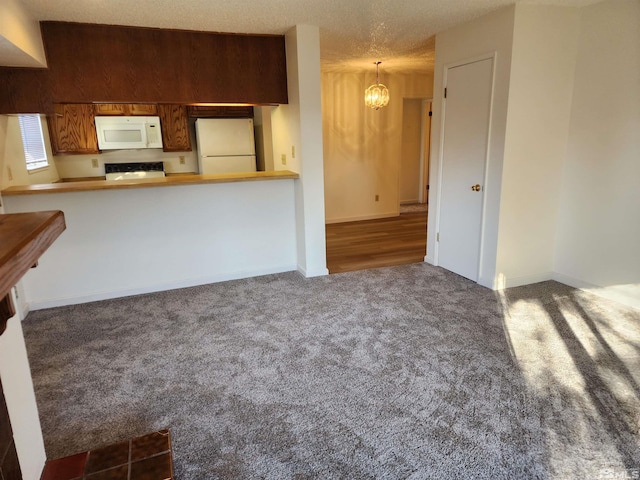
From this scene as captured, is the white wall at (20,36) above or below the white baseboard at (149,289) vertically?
above

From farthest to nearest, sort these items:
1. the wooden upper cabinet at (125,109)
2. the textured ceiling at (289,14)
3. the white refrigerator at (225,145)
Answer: the white refrigerator at (225,145)
the wooden upper cabinet at (125,109)
the textured ceiling at (289,14)

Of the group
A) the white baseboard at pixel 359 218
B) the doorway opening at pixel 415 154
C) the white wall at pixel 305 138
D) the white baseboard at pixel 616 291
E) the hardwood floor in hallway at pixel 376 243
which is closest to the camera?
the white baseboard at pixel 616 291

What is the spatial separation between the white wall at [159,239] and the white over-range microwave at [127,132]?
2.03 metres

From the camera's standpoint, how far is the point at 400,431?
1853 millimetres

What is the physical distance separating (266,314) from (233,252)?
1036mm

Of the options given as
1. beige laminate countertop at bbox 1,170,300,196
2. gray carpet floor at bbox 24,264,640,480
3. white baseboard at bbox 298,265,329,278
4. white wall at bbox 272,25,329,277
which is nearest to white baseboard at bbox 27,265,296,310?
gray carpet floor at bbox 24,264,640,480

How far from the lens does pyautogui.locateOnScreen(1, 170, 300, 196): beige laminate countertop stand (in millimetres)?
3152

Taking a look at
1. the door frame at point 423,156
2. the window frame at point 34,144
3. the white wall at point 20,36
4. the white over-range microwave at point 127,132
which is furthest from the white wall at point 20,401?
the door frame at point 423,156

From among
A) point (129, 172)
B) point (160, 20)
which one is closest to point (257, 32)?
point (160, 20)

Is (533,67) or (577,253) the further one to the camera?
(577,253)

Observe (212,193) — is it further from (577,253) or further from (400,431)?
(577,253)

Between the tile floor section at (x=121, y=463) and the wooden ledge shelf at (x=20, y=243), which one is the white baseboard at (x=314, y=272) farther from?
the wooden ledge shelf at (x=20, y=243)

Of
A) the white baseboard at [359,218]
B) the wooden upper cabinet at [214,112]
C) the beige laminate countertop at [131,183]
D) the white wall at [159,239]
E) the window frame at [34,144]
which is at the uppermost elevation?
the wooden upper cabinet at [214,112]

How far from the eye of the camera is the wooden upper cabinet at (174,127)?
17.5 ft
